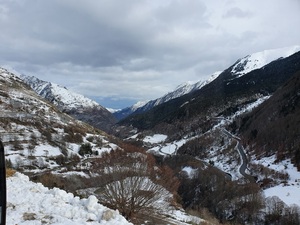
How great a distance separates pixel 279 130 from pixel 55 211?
6495 inches

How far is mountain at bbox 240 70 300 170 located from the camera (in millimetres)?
140375

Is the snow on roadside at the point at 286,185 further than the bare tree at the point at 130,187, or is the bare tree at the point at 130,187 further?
the snow on roadside at the point at 286,185

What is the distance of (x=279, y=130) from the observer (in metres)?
161

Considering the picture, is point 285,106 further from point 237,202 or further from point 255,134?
point 237,202

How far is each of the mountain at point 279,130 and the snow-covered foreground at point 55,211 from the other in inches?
4825

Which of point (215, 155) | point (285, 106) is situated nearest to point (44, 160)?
point (215, 155)

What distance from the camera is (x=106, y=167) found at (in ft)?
97.5

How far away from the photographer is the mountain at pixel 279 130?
140375 mm

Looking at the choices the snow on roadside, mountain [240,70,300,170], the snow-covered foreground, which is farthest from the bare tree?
mountain [240,70,300,170]

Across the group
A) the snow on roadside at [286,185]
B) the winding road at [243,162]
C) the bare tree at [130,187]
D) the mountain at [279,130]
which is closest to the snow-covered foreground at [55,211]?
the bare tree at [130,187]

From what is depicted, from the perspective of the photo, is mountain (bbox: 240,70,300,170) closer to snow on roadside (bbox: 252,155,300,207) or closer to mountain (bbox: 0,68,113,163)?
snow on roadside (bbox: 252,155,300,207)

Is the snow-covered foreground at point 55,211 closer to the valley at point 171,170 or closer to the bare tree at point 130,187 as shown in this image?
the valley at point 171,170

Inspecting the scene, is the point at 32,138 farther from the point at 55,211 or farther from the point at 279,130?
the point at 279,130

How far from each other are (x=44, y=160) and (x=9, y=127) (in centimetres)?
3651
